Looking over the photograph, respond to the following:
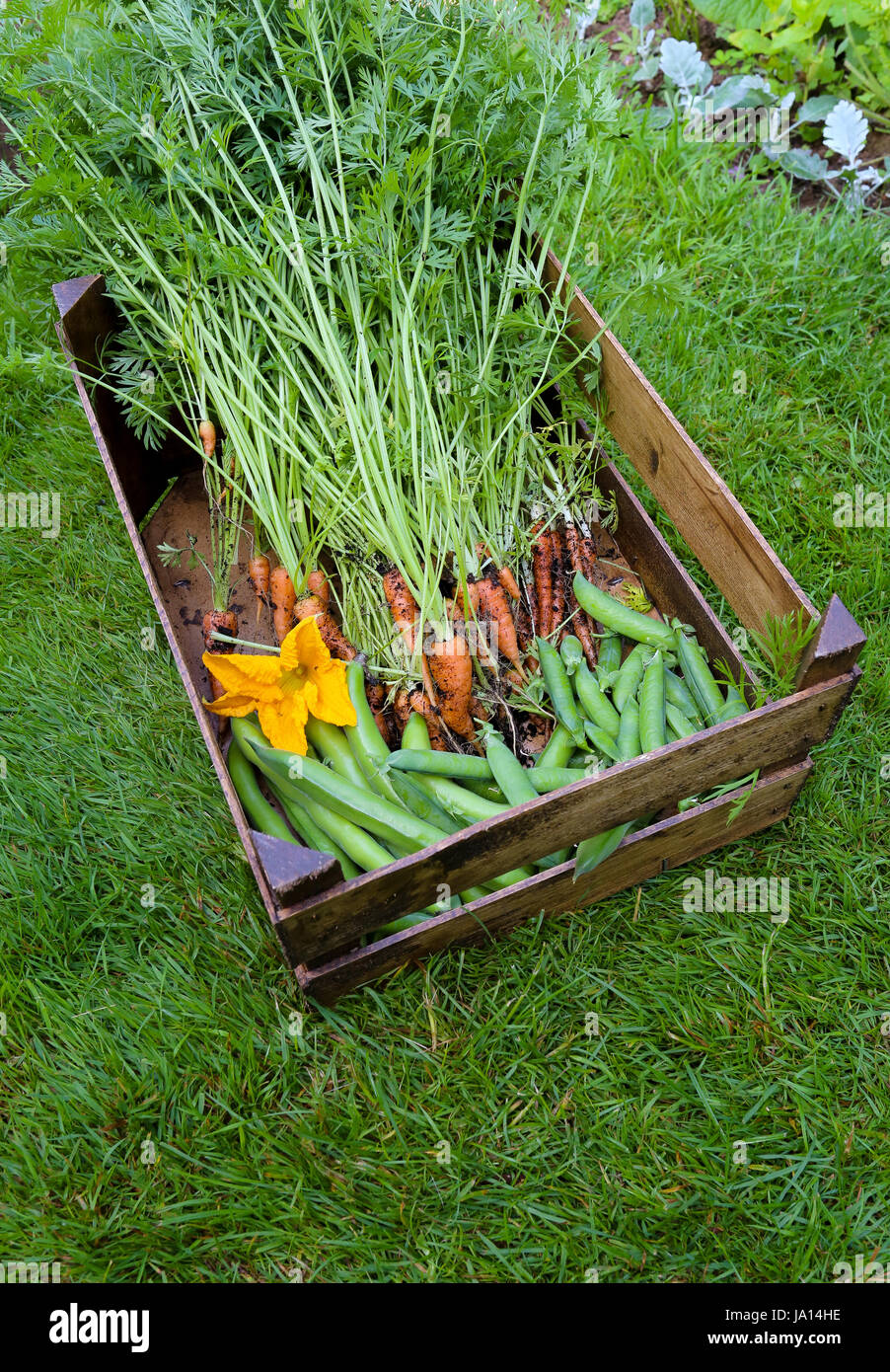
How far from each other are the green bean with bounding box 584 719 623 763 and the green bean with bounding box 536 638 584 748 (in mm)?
31

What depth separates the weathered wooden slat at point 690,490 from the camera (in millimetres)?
2295

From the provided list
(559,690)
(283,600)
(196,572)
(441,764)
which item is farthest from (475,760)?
(196,572)

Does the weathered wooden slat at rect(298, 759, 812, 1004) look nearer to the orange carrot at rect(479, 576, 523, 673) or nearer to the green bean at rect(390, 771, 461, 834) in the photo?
the green bean at rect(390, 771, 461, 834)

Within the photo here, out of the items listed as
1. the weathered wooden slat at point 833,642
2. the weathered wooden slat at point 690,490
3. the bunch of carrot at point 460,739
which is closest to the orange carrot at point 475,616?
the bunch of carrot at point 460,739

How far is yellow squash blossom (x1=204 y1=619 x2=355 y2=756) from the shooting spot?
7.18 ft

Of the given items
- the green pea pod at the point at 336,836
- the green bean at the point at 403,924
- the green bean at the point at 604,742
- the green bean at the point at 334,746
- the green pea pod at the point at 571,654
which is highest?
the green pea pod at the point at 571,654

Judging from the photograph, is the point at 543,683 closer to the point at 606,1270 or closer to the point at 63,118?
the point at 606,1270

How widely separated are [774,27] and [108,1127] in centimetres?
476

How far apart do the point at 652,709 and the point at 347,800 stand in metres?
0.75

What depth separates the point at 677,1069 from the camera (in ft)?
7.14

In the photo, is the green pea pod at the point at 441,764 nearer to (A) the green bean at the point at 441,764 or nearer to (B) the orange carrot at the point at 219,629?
(A) the green bean at the point at 441,764

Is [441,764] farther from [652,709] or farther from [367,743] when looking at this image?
[652,709]

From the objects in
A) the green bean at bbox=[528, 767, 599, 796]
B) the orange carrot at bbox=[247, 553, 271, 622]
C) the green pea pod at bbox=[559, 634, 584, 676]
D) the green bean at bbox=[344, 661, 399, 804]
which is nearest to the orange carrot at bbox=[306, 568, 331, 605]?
the orange carrot at bbox=[247, 553, 271, 622]

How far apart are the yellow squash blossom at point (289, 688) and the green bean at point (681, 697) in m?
0.78
